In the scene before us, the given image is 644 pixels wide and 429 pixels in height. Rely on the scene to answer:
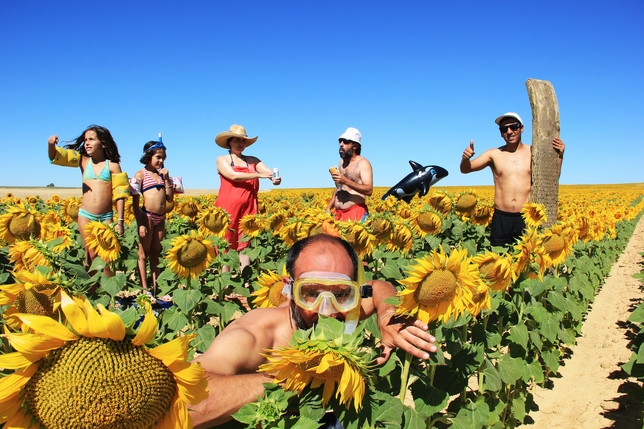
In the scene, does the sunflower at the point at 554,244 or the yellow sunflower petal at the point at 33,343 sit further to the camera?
the sunflower at the point at 554,244

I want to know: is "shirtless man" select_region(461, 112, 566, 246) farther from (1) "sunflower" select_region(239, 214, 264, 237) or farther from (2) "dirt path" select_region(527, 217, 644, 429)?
(1) "sunflower" select_region(239, 214, 264, 237)

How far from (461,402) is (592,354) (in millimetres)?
3618

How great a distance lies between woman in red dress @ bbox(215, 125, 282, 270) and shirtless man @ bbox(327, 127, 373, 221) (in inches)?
34.0

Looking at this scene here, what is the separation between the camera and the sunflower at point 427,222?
19.7 feet

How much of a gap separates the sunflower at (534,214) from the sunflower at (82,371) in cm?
450

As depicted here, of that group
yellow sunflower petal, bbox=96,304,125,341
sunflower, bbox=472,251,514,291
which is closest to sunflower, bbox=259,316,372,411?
yellow sunflower petal, bbox=96,304,125,341

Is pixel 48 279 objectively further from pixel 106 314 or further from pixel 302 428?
pixel 302 428

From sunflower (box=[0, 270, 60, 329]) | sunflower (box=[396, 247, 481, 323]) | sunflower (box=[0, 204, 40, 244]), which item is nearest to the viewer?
sunflower (box=[0, 270, 60, 329])

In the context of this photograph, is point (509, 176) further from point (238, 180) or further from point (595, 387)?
point (238, 180)

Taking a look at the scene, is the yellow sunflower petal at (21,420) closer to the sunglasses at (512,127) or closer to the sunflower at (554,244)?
the sunflower at (554,244)

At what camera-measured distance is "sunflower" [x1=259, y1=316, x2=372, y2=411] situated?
3.48 ft

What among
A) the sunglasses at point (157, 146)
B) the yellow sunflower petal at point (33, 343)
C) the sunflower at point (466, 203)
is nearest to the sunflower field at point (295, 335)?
the yellow sunflower petal at point (33, 343)

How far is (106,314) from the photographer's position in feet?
3.06

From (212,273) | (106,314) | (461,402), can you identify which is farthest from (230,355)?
(212,273)
